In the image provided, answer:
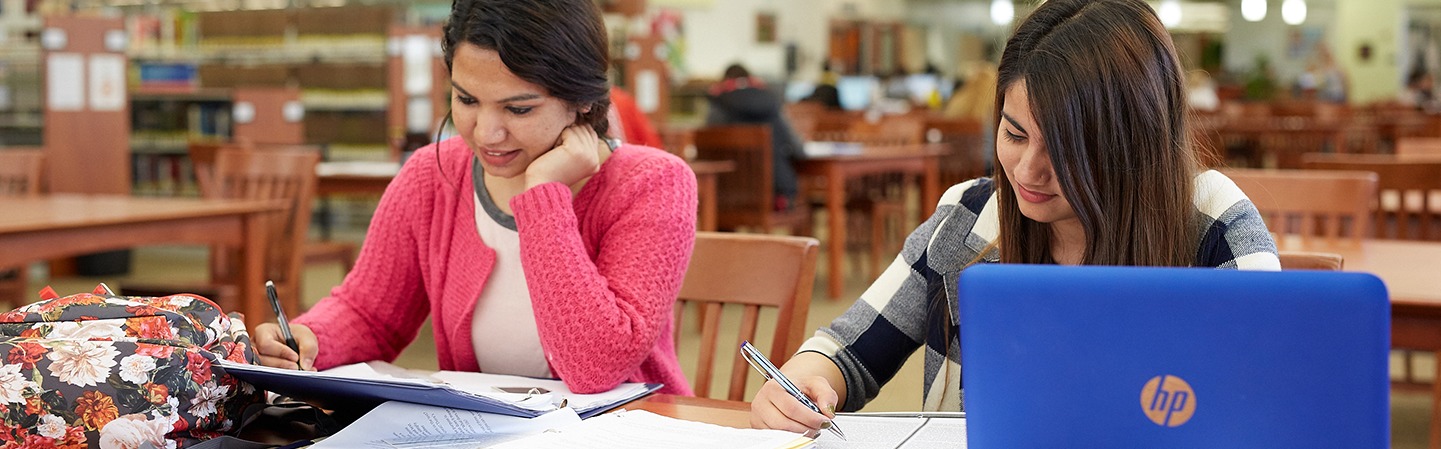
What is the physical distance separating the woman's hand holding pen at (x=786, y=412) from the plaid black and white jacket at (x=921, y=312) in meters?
0.20

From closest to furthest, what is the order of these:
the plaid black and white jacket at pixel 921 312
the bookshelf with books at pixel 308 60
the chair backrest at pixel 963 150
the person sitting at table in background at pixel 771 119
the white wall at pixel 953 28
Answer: the plaid black and white jacket at pixel 921 312, the person sitting at table in background at pixel 771 119, the chair backrest at pixel 963 150, the bookshelf with books at pixel 308 60, the white wall at pixel 953 28

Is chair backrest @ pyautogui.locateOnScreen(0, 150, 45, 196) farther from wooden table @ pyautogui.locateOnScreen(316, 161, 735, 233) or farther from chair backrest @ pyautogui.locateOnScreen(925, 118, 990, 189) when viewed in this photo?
chair backrest @ pyautogui.locateOnScreen(925, 118, 990, 189)

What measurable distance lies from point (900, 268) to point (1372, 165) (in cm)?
219

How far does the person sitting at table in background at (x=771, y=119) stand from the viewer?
18.4 ft

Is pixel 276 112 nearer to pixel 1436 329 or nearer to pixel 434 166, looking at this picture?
A: pixel 434 166

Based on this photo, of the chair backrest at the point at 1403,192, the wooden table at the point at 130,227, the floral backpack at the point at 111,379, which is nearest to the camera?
the floral backpack at the point at 111,379

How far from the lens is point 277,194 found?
4109 mm

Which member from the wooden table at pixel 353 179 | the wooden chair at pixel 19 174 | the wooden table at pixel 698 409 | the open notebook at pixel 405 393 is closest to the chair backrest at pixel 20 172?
the wooden chair at pixel 19 174

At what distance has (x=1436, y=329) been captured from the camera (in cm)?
188

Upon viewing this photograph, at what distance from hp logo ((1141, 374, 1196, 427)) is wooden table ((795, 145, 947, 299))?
4.43m

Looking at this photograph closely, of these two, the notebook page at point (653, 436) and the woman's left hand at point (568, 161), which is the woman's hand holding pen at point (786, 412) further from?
the woman's left hand at point (568, 161)

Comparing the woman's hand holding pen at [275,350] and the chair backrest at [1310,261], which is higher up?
the chair backrest at [1310,261]

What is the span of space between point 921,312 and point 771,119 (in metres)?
4.43

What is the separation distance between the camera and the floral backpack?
1019mm
